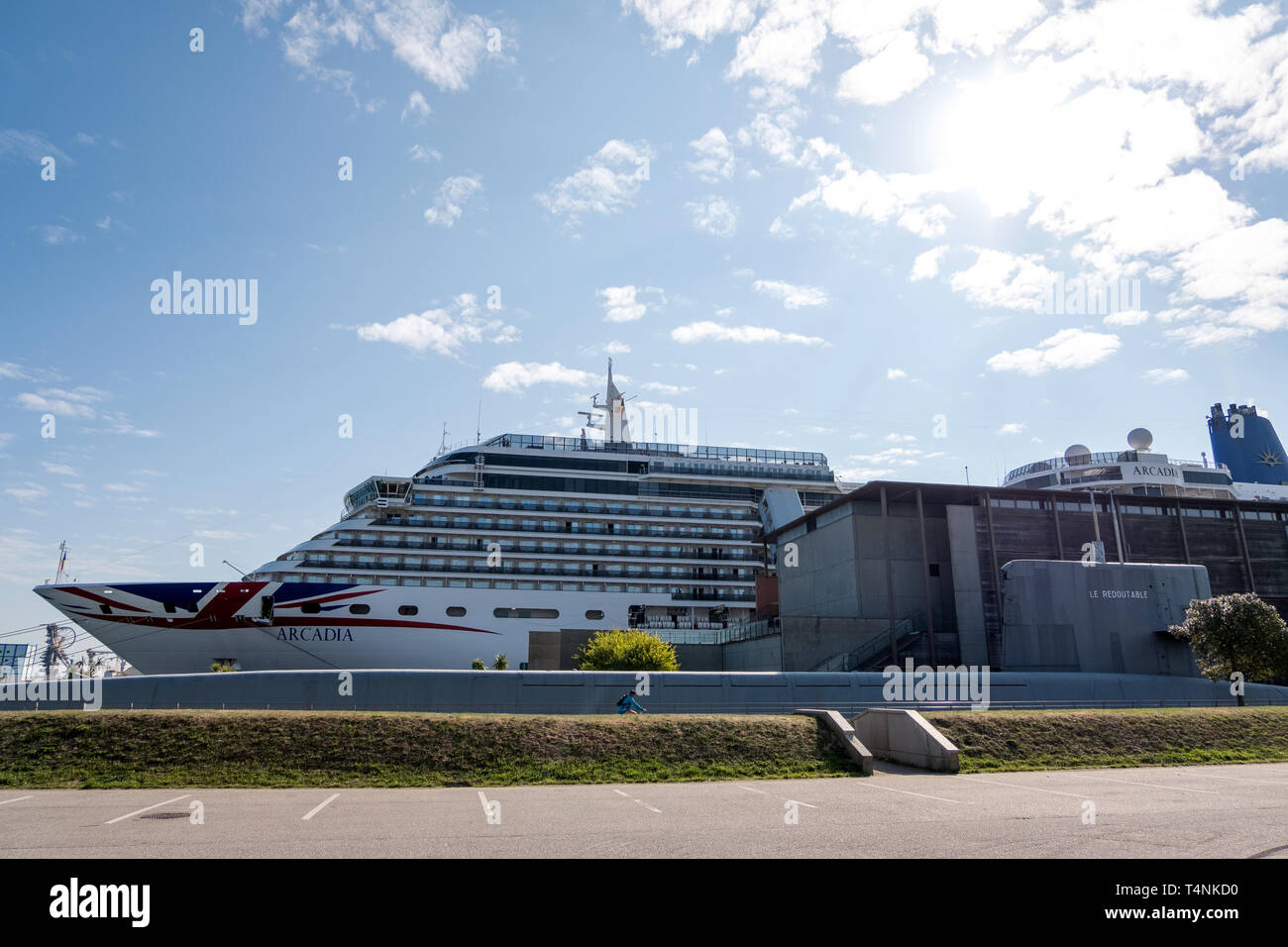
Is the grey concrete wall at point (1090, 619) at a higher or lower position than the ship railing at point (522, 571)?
lower

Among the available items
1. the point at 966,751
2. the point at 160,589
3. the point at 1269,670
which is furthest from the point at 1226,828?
the point at 160,589

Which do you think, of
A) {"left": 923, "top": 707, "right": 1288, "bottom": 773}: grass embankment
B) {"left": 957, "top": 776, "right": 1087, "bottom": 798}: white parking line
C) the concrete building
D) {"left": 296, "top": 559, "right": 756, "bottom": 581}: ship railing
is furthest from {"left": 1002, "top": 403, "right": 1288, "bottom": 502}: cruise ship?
{"left": 957, "top": 776, "right": 1087, "bottom": 798}: white parking line

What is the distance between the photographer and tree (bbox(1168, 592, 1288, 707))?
29156mm

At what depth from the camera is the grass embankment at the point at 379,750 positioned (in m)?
14.4

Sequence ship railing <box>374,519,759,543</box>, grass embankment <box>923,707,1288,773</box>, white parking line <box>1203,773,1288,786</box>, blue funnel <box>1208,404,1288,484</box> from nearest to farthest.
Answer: white parking line <box>1203,773,1288,786</box>, grass embankment <box>923,707,1288,773</box>, ship railing <box>374,519,759,543</box>, blue funnel <box>1208,404,1288,484</box>

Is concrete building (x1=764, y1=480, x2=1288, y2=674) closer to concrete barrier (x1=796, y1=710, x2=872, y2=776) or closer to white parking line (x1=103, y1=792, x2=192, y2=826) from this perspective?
concrete barrier (x1=796, y1=710, x2=872, y2=776)

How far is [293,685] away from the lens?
22.6 m

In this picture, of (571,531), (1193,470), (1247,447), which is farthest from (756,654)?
(1247,447)

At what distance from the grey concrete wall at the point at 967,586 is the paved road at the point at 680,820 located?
24.9 metres

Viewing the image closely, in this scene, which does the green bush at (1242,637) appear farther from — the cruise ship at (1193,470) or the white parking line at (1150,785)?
the cruise ship at (1193,470)

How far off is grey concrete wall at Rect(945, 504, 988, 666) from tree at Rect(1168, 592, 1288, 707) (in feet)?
32.8

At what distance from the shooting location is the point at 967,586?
133ft

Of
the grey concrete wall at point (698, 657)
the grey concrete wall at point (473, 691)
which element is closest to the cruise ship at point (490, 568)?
the grey concrete wall at point (698, 657)

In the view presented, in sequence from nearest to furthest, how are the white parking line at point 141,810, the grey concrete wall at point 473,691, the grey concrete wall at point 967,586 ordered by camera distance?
the white parking line at point 141,810 → the grey concrete wall at point 473,691 → the grey concrete wall at point 967,586
